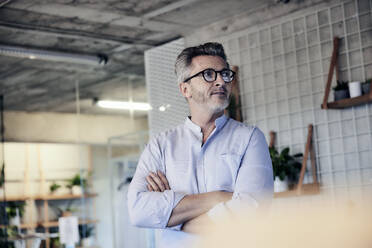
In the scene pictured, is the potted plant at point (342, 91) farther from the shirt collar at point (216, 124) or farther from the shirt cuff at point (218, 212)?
the shirt cuff at point (218, 212)

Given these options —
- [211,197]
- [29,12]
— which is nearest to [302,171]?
[29,12]

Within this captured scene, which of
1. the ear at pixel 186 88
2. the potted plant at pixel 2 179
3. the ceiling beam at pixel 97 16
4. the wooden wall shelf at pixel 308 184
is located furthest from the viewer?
the potted plant at pixel 2 179

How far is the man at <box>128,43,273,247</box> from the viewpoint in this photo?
1.79 metres

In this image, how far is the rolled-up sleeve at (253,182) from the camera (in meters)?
1.76

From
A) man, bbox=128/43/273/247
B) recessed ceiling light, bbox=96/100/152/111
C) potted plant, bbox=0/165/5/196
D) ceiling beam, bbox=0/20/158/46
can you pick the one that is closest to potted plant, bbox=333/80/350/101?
ceiling beam, bbox=0/20/158/46

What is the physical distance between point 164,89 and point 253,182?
4.99 metres

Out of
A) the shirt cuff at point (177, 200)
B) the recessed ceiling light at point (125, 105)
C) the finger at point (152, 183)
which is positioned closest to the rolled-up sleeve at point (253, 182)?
the shirt cuff at point (177, 200)

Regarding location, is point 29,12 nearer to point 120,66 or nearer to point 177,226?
point 120,66

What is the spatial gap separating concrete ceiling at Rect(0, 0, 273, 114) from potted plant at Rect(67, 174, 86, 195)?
3.53 feet

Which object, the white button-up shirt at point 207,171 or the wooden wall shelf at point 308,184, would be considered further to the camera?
the wooden wall shelf at point 308,184

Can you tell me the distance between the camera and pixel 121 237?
8.34 metres

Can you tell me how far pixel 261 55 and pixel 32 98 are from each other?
4941 millimetres

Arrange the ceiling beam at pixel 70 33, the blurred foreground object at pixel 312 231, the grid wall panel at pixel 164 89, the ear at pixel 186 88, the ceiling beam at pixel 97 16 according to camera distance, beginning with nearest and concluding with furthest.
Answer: the blurred foreground object at pixel 312 231 → the ear at pixel 186 88 → the ceiling beam at pixel 97 16 → the ceiling beam at pixel 70 33 → the grid wall panel at pixel 164 89

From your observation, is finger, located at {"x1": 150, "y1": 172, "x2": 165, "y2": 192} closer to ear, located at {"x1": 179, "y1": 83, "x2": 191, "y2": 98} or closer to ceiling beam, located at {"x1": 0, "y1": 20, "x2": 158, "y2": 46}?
ear, located at {"x1": 179, "y1": 83, "x2": 191, "y2": 98}
